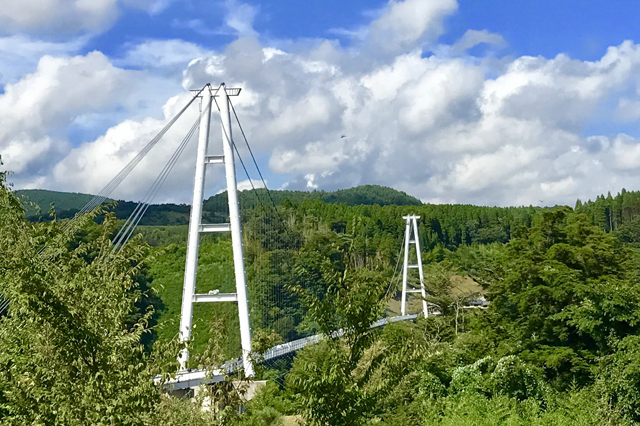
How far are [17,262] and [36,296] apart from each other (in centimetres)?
38

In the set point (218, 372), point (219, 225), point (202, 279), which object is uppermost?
point (219, 225)

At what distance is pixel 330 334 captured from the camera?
30.0 feet

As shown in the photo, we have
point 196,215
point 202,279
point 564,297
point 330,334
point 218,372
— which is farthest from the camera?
point 202,279

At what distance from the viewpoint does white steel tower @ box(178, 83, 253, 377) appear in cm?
1719

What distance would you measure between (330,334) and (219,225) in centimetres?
889

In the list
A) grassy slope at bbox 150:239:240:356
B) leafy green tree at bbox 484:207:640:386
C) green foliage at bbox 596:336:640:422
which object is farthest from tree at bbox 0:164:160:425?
grassy slope at bbox 150:239:240:356

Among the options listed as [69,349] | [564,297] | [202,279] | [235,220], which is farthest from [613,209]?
[69,349]

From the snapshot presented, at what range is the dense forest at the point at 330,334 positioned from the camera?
250 inches

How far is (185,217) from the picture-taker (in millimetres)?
90125

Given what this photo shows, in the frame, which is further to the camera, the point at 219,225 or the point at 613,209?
the point at 613,209

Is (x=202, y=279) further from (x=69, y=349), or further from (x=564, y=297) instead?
(x=69, y=349)

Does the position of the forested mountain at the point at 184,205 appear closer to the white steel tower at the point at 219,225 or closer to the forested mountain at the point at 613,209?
the white steel tower at the point at 219,225

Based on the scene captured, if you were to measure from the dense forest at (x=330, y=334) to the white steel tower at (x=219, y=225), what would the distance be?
944 mm

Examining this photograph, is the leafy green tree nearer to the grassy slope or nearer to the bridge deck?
the bridge deck
